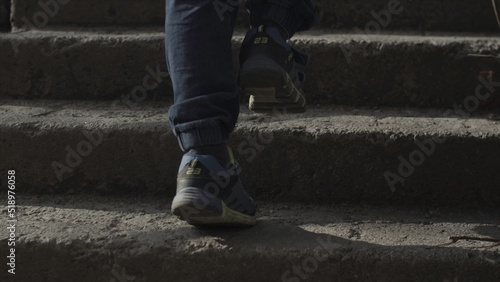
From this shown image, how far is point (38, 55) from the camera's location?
2.63 meters

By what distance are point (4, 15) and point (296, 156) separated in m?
1.54

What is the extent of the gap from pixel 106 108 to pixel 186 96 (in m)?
0.96

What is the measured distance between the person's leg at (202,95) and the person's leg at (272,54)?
0.14 meters

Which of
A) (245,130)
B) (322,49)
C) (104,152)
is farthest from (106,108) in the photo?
(322,49)

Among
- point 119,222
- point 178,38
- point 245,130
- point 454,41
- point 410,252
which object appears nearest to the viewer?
point 178,38

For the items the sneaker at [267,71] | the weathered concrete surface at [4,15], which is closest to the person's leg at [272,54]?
the sneaker at [267,71]

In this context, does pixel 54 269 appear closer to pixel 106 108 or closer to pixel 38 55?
pixel 106 108

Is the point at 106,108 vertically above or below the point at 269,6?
below

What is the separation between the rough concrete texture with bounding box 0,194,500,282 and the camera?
1.74 meters

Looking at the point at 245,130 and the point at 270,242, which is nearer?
the point at 270,242

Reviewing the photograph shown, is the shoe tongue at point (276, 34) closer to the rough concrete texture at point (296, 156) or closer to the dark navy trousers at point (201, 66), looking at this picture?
the dark navy trousers at point (201, 66)

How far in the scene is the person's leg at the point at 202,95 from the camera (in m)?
1.59

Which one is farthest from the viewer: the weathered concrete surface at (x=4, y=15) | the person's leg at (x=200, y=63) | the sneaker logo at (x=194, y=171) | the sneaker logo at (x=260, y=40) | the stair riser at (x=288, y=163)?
the weathered concrete surface at (x=4, y=15)

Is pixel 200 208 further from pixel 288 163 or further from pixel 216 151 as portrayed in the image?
pixel 288 163
